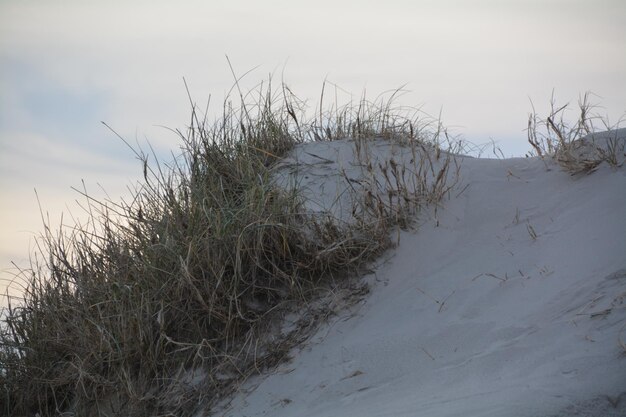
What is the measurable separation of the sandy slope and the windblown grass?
0.23 metres

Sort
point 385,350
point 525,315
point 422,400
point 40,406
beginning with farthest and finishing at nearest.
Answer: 1. point 40,406
2. point 385,350
3. point 525,315
4. point 422,400

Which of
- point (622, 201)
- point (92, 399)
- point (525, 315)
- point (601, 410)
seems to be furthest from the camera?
point (92, 399)

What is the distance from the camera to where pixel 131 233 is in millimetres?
4812

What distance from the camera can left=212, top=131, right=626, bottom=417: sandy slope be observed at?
2635mm

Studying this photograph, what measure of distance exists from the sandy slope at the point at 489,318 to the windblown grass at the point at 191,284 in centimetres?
23

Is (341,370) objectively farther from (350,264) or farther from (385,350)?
(350,264)

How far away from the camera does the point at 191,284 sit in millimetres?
4043

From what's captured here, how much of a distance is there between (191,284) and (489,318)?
162cm

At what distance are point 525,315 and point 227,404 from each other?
1551mm

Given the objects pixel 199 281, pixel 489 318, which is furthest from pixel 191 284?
pixel 489 318

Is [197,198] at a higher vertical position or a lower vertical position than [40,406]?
higher

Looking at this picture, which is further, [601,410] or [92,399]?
[92,399]

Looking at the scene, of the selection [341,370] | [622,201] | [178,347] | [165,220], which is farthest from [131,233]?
[622,201]

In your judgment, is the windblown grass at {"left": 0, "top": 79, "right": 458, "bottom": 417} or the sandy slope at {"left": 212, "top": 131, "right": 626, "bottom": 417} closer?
the sandy slope at {"left": 212, "top": 131, "right": 626, "bottom": 417}
